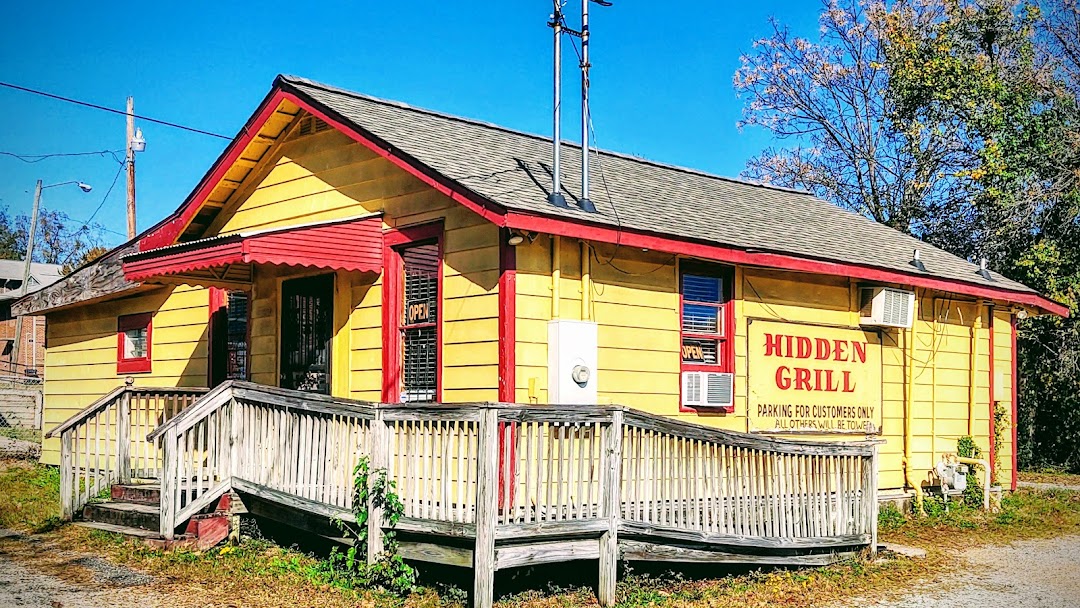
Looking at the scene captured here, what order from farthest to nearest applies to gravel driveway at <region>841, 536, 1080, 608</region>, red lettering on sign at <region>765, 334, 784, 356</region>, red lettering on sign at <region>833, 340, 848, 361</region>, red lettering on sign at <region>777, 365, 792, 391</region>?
red lettering on sign at <region>833, 340, 848, 361</region> < red lettering on sign at <region>777, 365, 792, 391</region> < red lettering on sign at <region>765, 334, 784, 356</region> < gravel driveway at <region>841, 536, 1080, 608</region>

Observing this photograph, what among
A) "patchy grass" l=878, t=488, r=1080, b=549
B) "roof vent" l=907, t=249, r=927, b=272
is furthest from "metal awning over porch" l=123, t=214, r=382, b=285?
"roof vent" l=907, t=249, r=927, b=272

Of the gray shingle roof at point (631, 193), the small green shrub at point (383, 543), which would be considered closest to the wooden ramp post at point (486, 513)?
the small green shrub at point (383, 543)

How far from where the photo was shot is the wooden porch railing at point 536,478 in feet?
26.8

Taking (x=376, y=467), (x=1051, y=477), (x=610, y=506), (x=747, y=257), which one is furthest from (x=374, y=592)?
(x=1051, y=477)

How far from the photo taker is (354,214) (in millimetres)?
11750

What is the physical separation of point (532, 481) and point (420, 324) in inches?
85.0

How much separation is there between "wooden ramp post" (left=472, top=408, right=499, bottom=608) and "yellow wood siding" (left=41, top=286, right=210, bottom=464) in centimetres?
759

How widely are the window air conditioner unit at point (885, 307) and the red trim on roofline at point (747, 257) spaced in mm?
165

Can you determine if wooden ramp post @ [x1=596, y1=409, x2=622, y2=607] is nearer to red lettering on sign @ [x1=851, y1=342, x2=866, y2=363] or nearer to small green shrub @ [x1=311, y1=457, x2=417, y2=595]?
small green shrub @ [x1=311, y1=457, x2=417, y2=595]

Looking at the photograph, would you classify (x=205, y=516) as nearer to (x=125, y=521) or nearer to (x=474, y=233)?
(x=125, y=521)

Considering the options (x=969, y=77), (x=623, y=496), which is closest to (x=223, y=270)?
(x=623, y=496)

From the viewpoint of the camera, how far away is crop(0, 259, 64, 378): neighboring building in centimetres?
5250

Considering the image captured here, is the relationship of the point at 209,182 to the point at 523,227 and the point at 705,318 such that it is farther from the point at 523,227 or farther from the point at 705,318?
the point at 705,318

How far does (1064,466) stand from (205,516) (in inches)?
802
